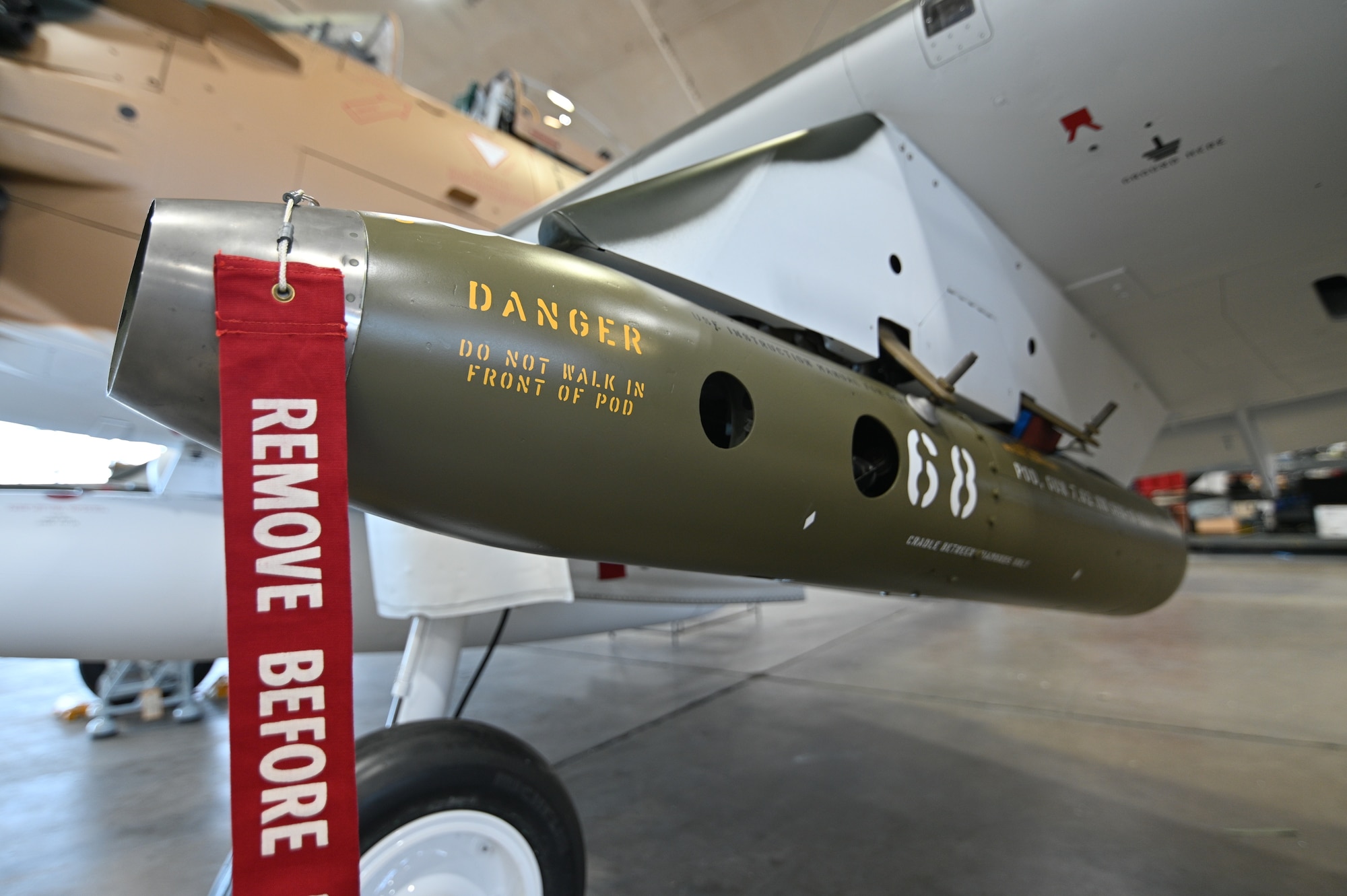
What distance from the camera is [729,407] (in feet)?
4.16

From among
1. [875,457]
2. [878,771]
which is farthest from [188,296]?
[878,771]

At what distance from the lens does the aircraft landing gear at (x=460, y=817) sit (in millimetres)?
1379

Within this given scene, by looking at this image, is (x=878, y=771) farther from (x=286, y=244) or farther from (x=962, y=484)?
(x=286, y=244)

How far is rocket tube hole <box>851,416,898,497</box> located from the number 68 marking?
0.15ft

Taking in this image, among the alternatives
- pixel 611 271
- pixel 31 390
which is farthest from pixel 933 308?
pixel 31 390

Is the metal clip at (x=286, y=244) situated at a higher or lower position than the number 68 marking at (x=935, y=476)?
higher

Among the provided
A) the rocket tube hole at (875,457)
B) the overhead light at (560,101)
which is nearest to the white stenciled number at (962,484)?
the rocket tube hole at (875,457)

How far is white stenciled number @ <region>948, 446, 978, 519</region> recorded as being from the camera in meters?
1.58

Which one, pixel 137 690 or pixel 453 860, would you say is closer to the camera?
pixel 453 860

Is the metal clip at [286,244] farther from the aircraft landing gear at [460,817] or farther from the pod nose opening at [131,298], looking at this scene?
the aircraft landing gear at [460,817]

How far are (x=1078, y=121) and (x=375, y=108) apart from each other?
2.72 meters

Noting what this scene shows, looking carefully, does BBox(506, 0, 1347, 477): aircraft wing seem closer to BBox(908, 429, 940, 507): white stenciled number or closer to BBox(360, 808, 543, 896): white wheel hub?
BBox(908, 429, 940, 507): white stenciled number

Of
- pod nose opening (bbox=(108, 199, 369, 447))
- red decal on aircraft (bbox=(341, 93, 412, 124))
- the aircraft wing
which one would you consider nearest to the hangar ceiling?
red decal on aircraft (bbox=(341, 93, 412, 124))

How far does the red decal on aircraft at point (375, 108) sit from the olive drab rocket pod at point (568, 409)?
234 centimetres
